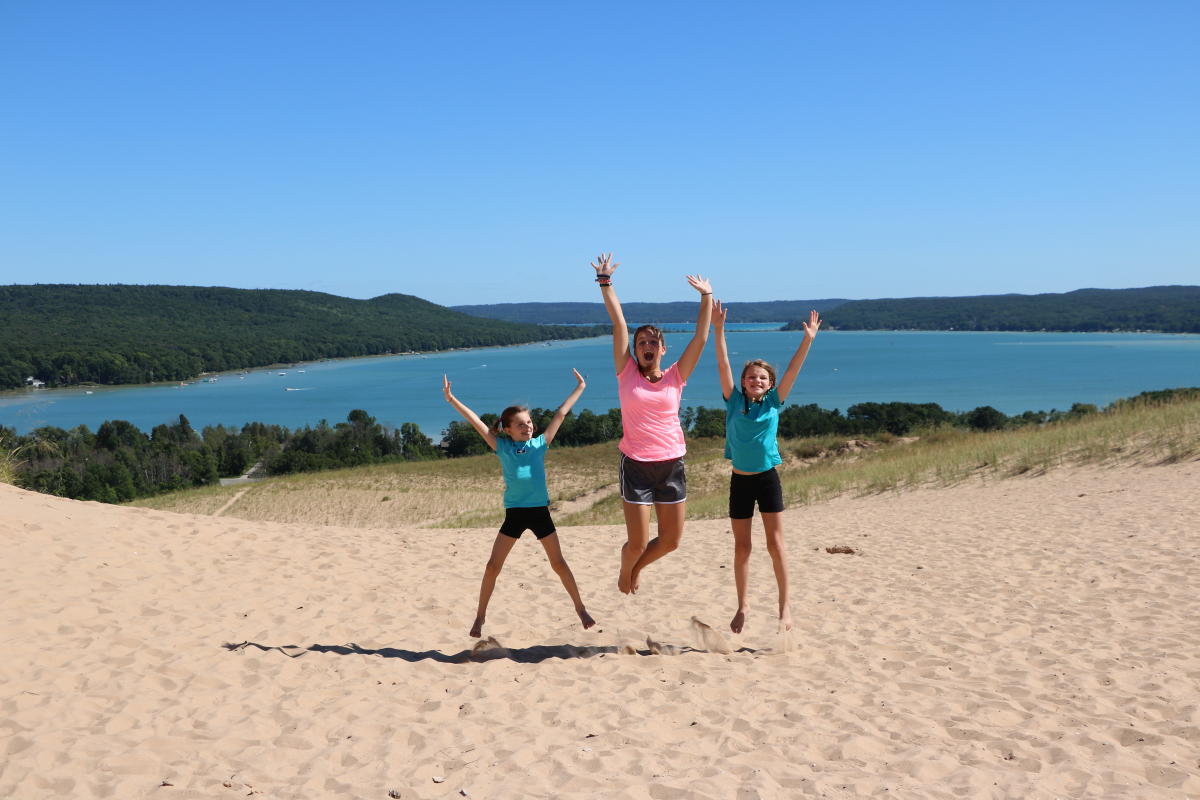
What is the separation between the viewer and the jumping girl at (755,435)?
5484mm

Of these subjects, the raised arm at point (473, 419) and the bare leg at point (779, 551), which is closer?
the raised arm at point (473, 419)

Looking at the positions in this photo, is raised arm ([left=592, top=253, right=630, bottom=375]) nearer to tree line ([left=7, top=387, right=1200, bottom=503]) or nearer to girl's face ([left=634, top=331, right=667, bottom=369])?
girl's face ([left=634, top=331, right=667, bottom=369])

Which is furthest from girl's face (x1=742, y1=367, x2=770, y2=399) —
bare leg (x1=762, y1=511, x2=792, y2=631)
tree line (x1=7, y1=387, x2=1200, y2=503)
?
tree line (x1=7, y1=387, x2=1200, y2=503)

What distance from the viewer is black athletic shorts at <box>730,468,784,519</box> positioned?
557cm

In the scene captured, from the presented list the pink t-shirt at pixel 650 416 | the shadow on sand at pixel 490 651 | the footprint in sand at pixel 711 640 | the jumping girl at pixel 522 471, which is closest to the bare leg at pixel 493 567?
the jumping girl at pixel 522 471

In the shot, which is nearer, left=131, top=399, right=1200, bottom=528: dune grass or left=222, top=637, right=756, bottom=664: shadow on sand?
left=222, top=637, right=756, bottom=664: shadow on sand

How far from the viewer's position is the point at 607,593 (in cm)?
812

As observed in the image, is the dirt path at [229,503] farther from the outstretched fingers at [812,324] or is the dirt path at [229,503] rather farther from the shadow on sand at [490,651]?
the outstretched fingers at [812,324]

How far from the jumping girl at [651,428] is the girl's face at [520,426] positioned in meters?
0.64

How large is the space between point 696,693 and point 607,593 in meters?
3.19

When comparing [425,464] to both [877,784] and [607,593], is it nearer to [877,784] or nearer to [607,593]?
[607,593]

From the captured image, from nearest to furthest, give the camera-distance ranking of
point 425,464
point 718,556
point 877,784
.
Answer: point 877,784 < point 718,556 < point 425,464

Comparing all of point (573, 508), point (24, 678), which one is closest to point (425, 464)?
point (573, 508)

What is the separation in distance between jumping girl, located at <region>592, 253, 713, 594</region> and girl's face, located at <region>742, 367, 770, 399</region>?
355 mm
